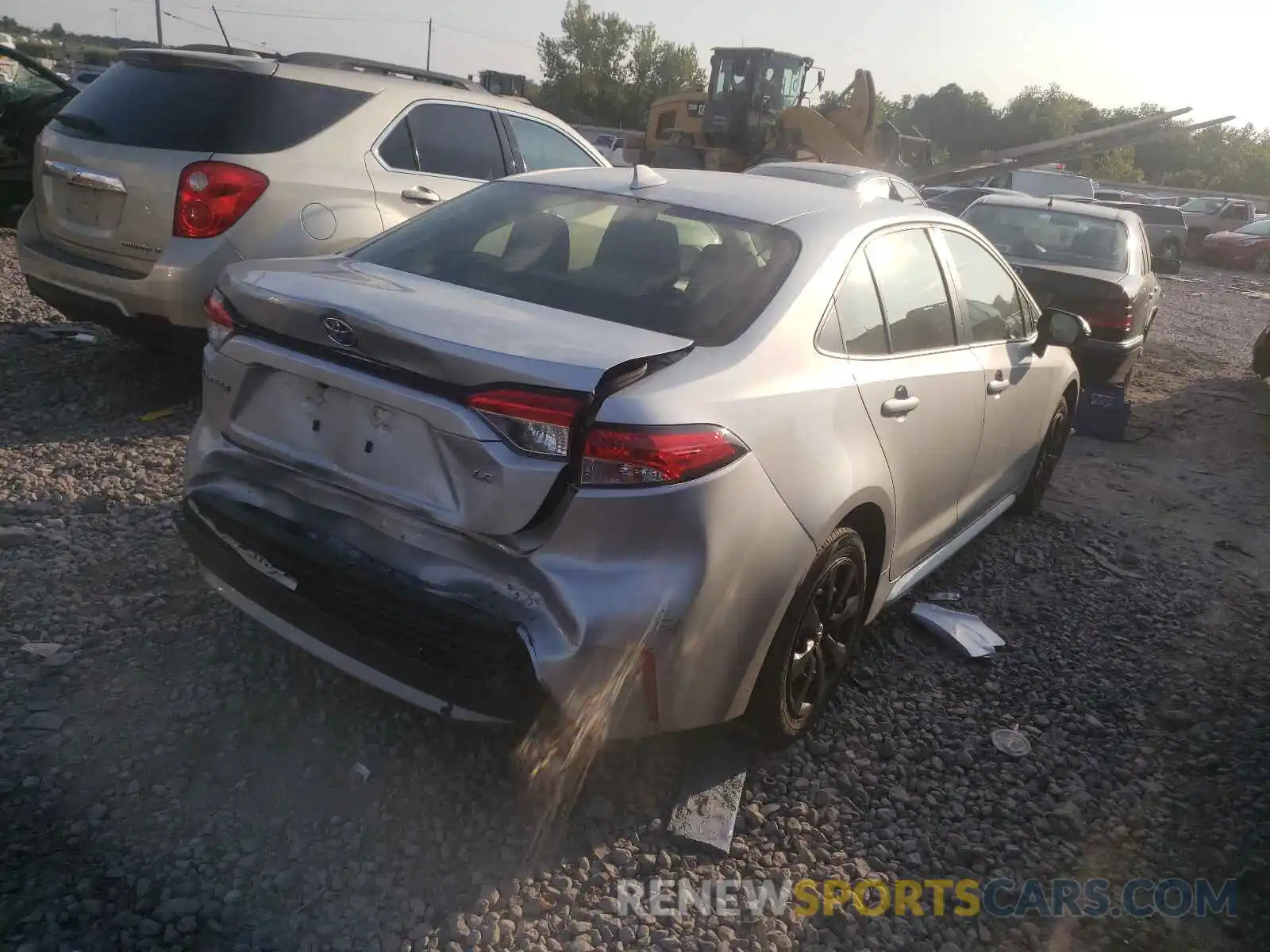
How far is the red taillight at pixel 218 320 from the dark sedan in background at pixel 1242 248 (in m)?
27.9

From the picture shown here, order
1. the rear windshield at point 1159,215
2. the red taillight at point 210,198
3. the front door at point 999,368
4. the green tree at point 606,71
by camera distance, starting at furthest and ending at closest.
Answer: the green tree at point 606,71, the rear windshield at point 1159,215, the red taillight at point 210,198, the front door at point 999,368

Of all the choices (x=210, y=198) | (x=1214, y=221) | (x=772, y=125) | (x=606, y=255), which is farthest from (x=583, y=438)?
(x=1214, y=221)

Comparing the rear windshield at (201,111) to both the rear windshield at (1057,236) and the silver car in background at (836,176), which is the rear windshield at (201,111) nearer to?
the silver car in background at (836,176)

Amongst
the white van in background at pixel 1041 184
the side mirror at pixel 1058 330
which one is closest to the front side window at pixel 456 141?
the side mirror at pixel 1058 330

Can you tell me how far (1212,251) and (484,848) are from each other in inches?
1120

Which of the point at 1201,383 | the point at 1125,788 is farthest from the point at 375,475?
the point at 1201,383

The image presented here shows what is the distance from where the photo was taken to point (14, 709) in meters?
2.90

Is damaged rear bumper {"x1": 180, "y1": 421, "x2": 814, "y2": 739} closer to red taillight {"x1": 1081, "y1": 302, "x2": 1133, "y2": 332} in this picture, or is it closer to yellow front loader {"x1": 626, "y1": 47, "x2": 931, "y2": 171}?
red taillight {"x1": 1081, "y1": 302, "x2": 1133, "y2": 332}

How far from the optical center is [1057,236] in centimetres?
868

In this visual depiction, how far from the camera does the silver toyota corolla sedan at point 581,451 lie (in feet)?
7.78

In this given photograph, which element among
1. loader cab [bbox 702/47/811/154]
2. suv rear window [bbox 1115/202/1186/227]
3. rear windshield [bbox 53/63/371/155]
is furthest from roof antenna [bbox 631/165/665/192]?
suv rear window [bbox 1115/202/1186/227]

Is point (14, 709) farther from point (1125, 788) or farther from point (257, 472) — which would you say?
point (1125, 788)

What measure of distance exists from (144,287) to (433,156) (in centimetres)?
179

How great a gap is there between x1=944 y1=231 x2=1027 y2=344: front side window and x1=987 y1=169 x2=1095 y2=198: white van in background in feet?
65.0
